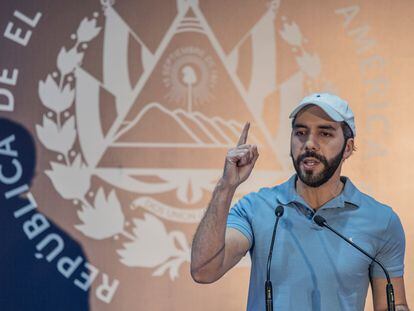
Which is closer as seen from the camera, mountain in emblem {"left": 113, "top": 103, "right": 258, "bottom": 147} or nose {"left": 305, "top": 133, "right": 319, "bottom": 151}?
nose {"left": 305, "top": 133, "right": 319, "bottom": 151}

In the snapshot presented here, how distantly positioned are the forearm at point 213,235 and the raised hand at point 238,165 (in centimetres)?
2

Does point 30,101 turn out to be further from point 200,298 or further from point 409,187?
point 409,187

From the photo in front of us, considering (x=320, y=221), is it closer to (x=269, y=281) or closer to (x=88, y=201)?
(x=269, y=281)

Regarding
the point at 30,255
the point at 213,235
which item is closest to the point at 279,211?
the point at 213,235

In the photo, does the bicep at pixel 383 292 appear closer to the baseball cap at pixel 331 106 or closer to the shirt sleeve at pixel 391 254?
the shirt sleeve at pixel 391 254

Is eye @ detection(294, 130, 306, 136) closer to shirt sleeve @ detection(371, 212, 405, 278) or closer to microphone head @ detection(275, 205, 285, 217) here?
microphone head @ detection(275, 205, 285, 217)

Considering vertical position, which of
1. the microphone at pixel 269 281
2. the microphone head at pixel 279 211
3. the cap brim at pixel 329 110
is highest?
the cap brim at pixel 329 110

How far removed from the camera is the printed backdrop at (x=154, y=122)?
9.11 feet

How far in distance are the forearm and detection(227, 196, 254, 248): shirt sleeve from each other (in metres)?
0.13

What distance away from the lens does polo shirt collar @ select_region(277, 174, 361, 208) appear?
175cm

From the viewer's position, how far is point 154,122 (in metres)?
2.82

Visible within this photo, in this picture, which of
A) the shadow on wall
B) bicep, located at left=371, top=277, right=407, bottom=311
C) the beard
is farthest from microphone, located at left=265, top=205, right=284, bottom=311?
the shadow on wall

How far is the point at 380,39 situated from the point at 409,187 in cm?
69

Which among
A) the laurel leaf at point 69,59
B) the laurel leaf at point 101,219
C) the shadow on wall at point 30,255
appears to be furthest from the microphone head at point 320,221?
the laurel leaf at point 69,59
